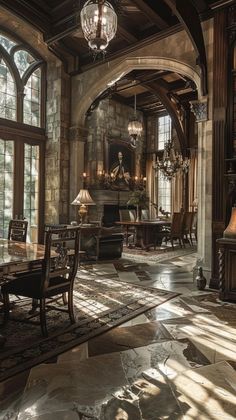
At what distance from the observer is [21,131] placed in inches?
269

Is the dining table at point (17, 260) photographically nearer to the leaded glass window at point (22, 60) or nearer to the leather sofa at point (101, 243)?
the leather sofa at point (101, 243)

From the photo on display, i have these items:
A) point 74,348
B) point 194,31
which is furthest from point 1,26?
point 74,348

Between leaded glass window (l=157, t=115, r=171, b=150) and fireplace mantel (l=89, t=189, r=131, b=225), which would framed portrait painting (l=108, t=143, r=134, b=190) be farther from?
leaded glass window (l=157, t=115, r=171, b=150)

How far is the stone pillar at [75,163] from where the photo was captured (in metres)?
7.32

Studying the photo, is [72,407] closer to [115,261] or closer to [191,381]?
[191,381]

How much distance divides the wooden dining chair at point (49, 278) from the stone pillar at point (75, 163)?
4.42 m

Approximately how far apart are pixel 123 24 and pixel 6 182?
12.9 feet

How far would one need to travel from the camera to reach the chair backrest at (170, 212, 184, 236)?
791 cm

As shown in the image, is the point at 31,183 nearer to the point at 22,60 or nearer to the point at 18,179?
the point at 18,179

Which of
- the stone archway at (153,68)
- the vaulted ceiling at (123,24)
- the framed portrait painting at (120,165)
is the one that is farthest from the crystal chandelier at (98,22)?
the framed portrait painting at (120,165)

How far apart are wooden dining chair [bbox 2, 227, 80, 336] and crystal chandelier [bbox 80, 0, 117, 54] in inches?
68.9

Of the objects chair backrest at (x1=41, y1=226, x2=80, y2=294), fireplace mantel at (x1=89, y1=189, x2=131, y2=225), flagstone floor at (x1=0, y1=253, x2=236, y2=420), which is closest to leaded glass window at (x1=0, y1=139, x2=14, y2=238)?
fireplace mantel at (x1=89, y1=189, x2=131, y2=225)

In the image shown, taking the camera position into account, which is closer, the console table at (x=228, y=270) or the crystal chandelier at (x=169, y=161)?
the console table at (x=228, y=270)

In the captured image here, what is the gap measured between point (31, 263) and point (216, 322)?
1.92 metres
